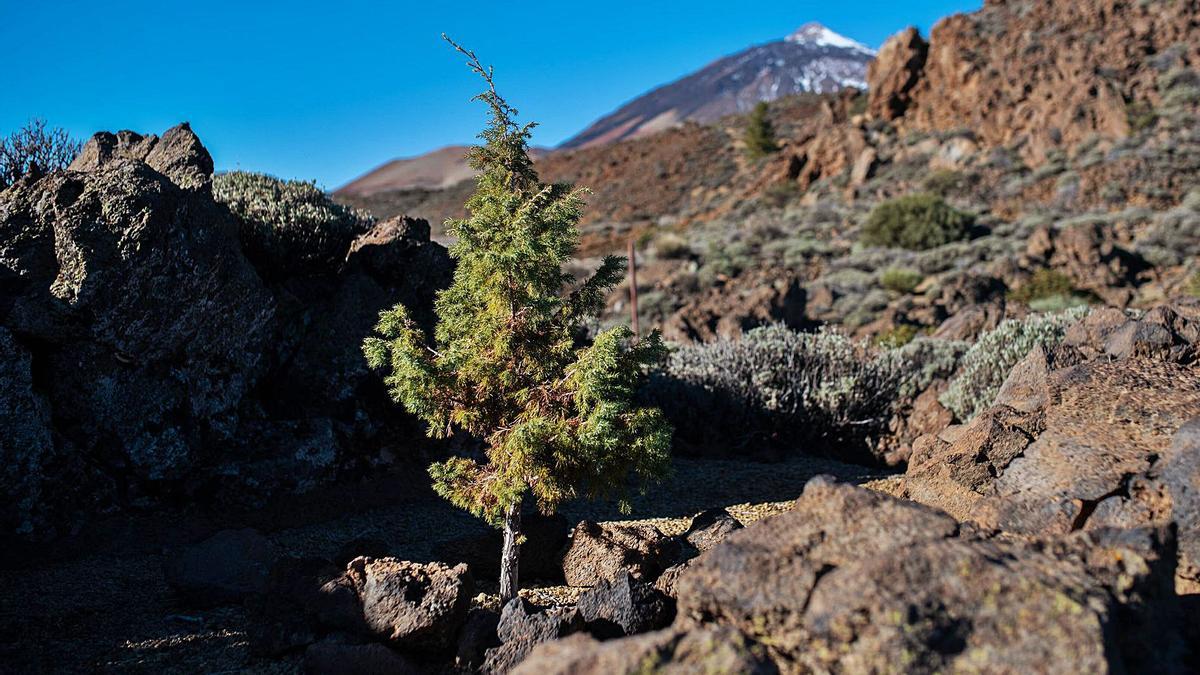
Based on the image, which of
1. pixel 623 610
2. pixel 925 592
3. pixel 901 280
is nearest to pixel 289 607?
pixel 623 610

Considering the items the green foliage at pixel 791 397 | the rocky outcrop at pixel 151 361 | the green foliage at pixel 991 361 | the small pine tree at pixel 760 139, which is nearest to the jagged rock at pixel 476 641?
the rocky outcrop at pixel 151 361

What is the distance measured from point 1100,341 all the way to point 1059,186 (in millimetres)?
18868

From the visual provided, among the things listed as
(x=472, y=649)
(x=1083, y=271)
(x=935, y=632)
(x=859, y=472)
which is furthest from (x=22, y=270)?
(x=1083, y=271)

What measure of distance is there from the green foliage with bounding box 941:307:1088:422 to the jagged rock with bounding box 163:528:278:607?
5027 mm

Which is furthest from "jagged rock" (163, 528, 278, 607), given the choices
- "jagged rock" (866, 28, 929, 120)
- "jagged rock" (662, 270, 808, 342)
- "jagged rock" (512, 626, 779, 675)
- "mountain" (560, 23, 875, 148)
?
"mountain" (560, 23, 875, 148)

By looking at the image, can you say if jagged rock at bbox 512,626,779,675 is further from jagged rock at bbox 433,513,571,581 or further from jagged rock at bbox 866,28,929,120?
jagged rock at bbox 866,28,929,120

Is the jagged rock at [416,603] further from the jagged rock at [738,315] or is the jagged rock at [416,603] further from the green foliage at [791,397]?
the jagged rock at [738,315]

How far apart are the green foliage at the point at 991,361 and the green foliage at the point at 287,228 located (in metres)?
5.06

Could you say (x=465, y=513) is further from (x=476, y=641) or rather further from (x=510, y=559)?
(x=476, y=641)

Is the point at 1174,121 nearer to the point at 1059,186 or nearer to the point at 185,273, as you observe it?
the point at 1059,186

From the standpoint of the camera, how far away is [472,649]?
299cm

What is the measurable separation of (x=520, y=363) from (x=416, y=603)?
1099mm

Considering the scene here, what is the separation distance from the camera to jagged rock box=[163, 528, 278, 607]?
144 inches

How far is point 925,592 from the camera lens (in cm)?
199
